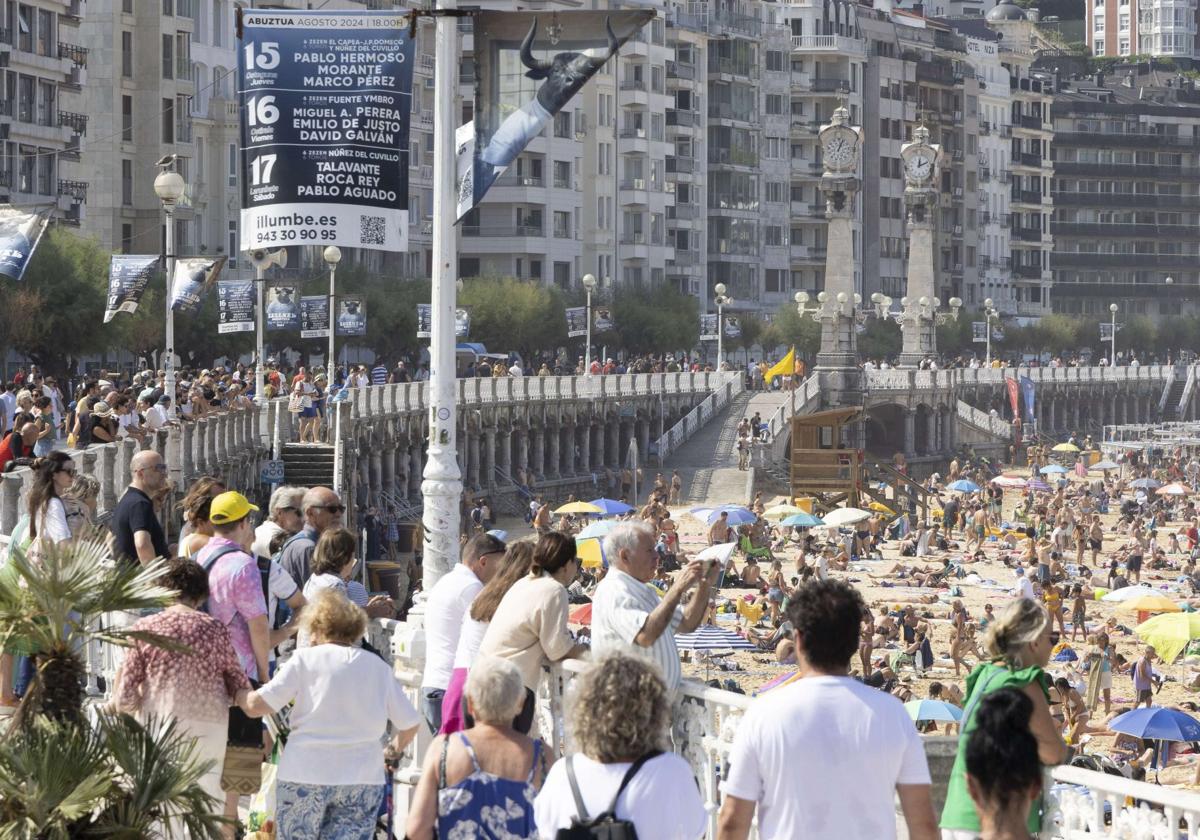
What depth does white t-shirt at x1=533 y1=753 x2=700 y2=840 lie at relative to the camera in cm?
703

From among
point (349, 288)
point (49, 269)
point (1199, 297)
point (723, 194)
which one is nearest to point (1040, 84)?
point (1199, 297)

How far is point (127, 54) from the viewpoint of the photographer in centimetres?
7488

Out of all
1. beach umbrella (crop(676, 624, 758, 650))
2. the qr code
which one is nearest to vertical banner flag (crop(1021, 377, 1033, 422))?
beach umbrella (crop(676, 624, 758, 650))

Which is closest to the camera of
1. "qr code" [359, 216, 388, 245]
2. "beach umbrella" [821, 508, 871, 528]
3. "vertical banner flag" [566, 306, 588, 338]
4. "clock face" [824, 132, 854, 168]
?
"qr code" [359, 216, 388, 245]

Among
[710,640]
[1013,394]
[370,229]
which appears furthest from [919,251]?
[370,229]

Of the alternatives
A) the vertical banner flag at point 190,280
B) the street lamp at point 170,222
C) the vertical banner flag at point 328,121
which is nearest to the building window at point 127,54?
the vertical banner flag at point 190,280

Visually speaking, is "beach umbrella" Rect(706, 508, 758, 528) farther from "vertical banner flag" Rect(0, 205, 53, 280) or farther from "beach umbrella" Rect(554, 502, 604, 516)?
"vertical banner flag" Rect(0, 205, 53, 280)

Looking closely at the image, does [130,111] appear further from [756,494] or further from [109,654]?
[109,654]

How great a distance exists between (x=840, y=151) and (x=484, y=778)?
268ft

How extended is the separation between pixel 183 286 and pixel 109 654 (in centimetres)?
2461

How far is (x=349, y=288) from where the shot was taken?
3083 inches

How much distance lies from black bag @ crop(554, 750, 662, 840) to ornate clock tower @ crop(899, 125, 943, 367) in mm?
91964

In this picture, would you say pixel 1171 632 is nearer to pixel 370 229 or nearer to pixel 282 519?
pixel 370 229

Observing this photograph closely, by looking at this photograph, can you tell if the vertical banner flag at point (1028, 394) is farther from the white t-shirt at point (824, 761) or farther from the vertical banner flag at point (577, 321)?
the white t-shirt at point (824, 761)
